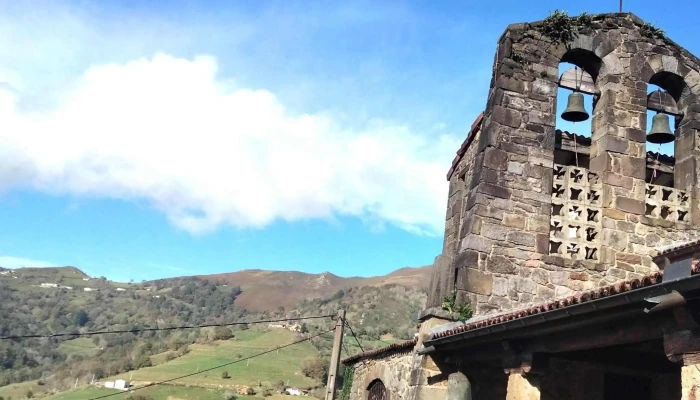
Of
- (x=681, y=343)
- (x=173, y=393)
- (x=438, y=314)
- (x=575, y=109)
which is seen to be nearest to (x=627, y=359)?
(x=438, y=314)

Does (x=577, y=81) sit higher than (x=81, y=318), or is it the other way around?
(x=577, y=81)

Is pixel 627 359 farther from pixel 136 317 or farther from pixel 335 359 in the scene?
pixel 136 317

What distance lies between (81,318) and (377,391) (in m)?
91.4

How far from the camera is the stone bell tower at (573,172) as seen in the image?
9.12 meters

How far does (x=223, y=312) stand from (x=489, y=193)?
275 ft

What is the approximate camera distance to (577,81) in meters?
10.2

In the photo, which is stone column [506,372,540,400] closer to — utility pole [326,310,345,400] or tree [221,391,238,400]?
utility pole [326,310,345,400]

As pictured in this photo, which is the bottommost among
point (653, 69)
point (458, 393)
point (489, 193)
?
point (458, 393)

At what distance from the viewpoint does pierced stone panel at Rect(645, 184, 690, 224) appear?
32.0 feet

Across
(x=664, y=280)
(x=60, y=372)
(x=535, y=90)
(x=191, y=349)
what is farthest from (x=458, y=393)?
(x=60, y=372)

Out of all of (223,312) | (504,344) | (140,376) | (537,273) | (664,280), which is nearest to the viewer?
(664,280)

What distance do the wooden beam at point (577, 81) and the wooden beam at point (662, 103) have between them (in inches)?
39.3

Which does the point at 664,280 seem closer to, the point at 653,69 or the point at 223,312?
the point at 653,69

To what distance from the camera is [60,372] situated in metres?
59.5
